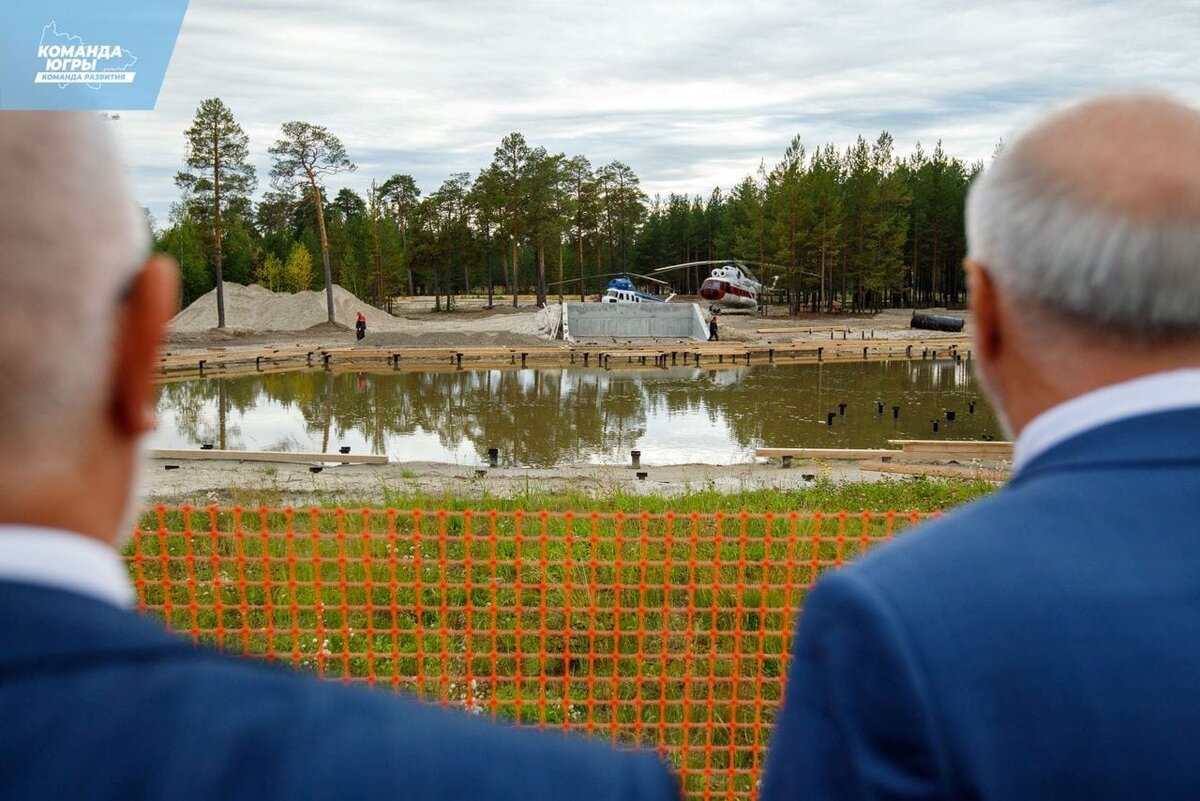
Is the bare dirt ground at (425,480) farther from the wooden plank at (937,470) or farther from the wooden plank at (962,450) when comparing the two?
the wooden plank at (962,450)

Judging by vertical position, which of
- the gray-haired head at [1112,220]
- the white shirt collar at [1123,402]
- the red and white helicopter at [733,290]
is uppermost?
the red and white helicopter at [733,290]

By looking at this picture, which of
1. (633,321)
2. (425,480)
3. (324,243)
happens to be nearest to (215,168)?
(324,243)

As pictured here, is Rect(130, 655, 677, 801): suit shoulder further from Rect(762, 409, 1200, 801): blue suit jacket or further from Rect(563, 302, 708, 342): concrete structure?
Rect(563, 302, 708, 342): concrete structure

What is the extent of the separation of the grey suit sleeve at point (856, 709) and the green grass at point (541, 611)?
3.71 meters

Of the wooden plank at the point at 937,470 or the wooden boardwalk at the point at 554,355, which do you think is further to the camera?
the wooden boardwalk at the point at 554,355

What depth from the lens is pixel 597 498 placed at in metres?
11.4

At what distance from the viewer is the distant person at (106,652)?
2.19ft

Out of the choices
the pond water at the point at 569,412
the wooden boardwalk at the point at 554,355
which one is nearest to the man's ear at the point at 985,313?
the pond water at the point at 569,412

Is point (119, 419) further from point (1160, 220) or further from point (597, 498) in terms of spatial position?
point (597, 498)

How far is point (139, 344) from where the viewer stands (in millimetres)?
790

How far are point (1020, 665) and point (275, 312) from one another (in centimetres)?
5523

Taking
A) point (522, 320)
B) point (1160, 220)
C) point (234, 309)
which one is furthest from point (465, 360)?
point (1160, 220)

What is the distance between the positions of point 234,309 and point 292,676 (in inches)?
2216

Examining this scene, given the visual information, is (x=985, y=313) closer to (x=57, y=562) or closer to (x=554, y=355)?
(x=57, y=562)
